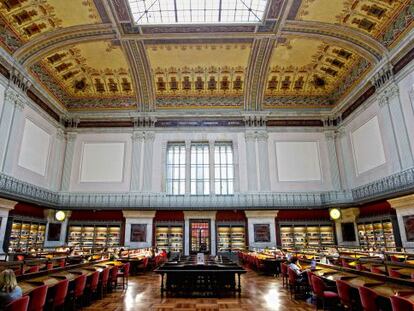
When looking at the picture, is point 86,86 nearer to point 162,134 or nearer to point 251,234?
point 162,134

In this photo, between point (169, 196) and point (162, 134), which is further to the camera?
point (162, 134)

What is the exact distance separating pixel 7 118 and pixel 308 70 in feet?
49.3

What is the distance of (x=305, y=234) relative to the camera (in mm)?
15383

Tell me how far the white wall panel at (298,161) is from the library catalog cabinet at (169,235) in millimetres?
6224

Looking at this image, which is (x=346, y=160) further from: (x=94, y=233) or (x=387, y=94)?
(x=94, y=233)

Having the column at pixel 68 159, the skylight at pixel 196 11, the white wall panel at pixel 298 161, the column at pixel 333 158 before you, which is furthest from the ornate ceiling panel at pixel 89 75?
the column at pixel 333 158

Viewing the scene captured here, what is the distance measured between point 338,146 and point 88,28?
14268mm

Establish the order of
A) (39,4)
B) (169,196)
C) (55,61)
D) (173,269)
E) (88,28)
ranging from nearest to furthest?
(173,269)
(39,4)
(88,28)
(55,61)
(169,196)

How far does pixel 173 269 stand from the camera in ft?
21.0

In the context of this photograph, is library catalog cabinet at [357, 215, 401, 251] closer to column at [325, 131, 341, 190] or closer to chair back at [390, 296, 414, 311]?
column at [325, 131, 341, 190]

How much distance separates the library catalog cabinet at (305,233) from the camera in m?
15.3

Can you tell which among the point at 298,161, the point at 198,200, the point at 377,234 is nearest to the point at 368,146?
the point at 298,161

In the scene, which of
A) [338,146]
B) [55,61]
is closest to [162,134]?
[55,61]

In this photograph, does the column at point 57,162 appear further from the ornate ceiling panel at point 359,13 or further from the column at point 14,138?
the ornate ceiling panel at point 359,13
